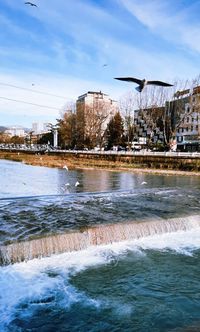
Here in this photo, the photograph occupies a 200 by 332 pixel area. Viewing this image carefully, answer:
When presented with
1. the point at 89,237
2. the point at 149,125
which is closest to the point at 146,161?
the point at 149,125

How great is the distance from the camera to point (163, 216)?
41.0 ft

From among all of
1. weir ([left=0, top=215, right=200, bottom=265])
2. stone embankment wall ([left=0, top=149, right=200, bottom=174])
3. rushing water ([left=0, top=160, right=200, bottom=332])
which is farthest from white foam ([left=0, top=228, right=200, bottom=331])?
stone embankment wall ([left=0, top=149, right=200, bottom=174])

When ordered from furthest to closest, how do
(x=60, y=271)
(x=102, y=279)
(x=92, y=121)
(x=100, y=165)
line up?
(x=92, y=121) → (x=100, y=165) → (x=60, y=271) → (x=102, y=279)

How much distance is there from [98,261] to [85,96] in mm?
118504

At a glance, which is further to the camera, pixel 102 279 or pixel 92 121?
pixel 92 121

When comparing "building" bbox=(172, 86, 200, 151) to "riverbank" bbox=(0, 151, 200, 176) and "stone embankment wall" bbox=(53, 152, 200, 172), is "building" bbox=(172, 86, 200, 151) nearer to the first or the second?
"stone embankment wall" bbox=(53, 152, 200, 172)

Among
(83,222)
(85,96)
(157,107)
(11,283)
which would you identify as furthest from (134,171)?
(85,96)

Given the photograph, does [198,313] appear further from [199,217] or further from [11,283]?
[199,217]

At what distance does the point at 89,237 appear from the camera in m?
10.0

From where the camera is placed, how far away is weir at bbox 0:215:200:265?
28.3 ft

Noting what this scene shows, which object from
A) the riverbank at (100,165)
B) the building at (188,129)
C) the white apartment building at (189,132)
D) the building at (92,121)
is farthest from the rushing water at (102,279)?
the building at (92,121)

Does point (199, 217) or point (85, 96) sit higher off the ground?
point (85, 96)

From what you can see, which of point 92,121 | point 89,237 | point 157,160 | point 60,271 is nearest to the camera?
point 60,271

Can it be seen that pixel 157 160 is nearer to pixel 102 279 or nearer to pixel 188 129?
pixel 188 129
